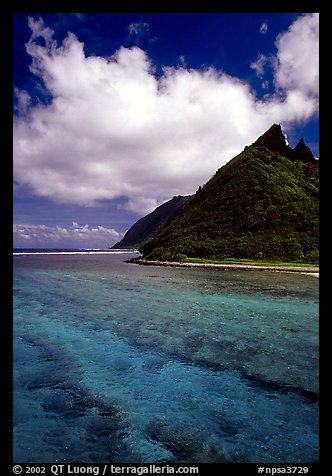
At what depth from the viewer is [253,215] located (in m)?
96.6

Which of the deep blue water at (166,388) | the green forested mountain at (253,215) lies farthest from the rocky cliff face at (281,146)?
the deep blue water at (166,388)

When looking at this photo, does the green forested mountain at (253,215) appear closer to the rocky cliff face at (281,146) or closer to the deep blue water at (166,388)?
the rocky cliff face at (281,146)

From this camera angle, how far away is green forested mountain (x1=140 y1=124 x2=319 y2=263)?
84.3 m

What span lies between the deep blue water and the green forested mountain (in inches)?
2531

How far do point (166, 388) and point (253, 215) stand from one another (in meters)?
91.7

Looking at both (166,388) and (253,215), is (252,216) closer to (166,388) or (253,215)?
(253,215)

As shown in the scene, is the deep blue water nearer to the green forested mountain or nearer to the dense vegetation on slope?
the green forested mountain

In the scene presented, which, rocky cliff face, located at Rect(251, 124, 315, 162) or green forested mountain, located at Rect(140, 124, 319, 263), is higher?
rocky cliff face, located at Rect(251, 124, 315, 162)

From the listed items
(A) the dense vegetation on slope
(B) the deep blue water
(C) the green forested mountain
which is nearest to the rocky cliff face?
(C) the green forested mountain

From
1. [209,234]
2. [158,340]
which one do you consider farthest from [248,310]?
[209,234]

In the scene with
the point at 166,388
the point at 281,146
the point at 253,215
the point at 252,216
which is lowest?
the point at 166,388

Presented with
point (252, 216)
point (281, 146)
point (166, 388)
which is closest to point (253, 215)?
point (252, 216)
